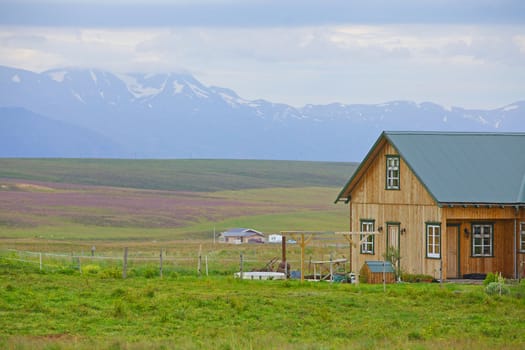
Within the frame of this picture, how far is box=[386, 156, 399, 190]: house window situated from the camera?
1647 inches

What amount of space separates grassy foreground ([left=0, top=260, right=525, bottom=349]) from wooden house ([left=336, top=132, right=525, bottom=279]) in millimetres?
4584

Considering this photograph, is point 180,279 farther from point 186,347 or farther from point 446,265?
point 186,347

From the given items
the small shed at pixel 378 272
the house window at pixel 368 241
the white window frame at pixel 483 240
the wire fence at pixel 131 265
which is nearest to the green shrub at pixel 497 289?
the small shed at pixel 378 272

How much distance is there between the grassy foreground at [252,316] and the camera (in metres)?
22.8

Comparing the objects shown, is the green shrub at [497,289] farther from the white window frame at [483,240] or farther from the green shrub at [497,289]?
the white window frame at [483,240]

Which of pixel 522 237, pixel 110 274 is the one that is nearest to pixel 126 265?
pixel 110 274

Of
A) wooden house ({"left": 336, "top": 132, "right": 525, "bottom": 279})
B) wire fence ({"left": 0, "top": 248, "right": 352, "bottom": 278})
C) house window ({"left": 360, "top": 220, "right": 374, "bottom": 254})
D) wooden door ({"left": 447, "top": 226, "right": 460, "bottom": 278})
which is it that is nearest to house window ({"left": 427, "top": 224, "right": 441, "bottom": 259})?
wooden house ({"left": 336, "top": 132, "right": 525, "bottom": 279})

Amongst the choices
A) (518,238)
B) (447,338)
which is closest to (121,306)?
(447,338)

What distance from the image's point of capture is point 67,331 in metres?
24.6

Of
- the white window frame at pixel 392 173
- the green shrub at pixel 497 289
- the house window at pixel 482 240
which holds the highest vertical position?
the white window frame at pixel 392 173

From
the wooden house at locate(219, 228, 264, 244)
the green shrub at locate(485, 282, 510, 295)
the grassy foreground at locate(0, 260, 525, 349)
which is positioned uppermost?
the wooden house at locate(219, 228, 264, 244)

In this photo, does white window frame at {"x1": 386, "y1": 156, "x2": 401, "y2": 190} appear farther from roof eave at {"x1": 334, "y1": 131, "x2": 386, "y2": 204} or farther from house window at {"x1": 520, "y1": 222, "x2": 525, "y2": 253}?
house window at {"x1": 520, "y1": 222, "x2": 525, "y2": 253}

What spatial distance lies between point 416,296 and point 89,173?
159605mm

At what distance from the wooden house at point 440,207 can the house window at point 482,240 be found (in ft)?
0.12
